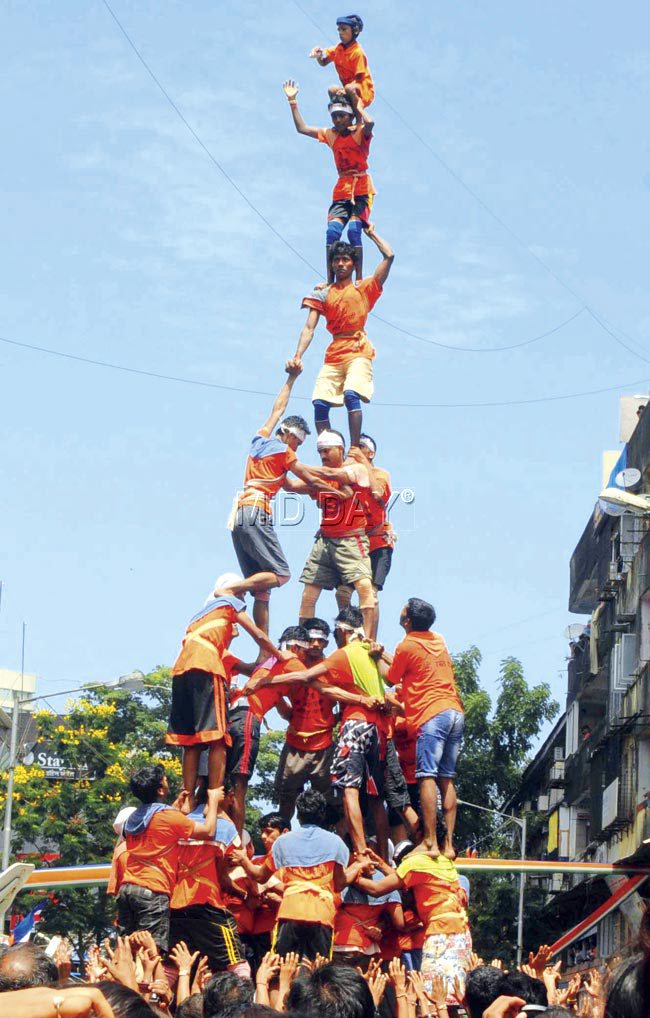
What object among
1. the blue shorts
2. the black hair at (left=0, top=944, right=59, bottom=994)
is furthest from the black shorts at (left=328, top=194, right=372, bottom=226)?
the black hair at (left=0, top=944, right=59, bottom=994)

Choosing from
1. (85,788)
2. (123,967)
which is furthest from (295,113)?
(85,788)

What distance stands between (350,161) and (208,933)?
29.6 ft

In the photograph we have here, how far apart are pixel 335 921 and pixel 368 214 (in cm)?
845

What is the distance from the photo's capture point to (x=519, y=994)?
7473 mm

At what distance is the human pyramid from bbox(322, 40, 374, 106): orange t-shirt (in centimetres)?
2

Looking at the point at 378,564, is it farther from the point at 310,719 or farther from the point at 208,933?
the point at 208,933

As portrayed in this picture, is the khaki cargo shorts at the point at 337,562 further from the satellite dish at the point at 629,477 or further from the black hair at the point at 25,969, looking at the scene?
the satellite dish at the point at 629,477

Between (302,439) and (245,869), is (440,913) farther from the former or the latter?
(302,439)

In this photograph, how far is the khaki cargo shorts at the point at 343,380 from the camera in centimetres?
1806

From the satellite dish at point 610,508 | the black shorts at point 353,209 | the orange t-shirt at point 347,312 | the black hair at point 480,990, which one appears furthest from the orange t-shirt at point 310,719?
the satellite dish at point 610,508

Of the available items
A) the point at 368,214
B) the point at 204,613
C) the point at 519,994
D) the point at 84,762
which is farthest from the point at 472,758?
the point at 519,994

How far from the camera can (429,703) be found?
48.1 feet

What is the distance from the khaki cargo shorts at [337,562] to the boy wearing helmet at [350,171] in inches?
117

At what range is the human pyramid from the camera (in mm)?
12969
